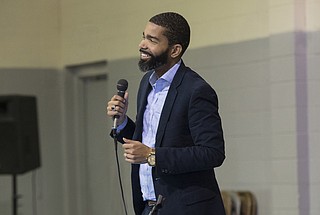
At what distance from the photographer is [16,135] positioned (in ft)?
18.6

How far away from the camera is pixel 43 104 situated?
20.6 ft

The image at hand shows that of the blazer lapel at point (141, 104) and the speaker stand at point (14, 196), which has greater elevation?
the blazer lapel at point (141, 104)

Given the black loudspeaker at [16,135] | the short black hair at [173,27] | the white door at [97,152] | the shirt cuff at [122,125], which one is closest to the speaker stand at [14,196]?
the black loudspeaker at [16,135]

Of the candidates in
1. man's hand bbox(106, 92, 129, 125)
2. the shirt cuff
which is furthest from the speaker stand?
man's hand bbox(106, 92, 129, 125)

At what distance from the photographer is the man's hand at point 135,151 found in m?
2.55

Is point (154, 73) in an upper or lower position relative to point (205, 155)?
upper

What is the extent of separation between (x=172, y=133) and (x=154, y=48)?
0.32m

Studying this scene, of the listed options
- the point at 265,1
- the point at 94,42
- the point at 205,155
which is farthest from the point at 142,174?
the point at 94,42

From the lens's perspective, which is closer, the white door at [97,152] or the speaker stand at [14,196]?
the speaker stand at [14,196]

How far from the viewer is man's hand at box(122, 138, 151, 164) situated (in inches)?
101

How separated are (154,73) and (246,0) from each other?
7.55 ft

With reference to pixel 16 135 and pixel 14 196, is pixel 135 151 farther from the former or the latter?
pixel 14 196

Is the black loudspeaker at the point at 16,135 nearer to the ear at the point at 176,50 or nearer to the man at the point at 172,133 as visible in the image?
the man at the point at 172,133

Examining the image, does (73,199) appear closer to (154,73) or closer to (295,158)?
(295,158)
